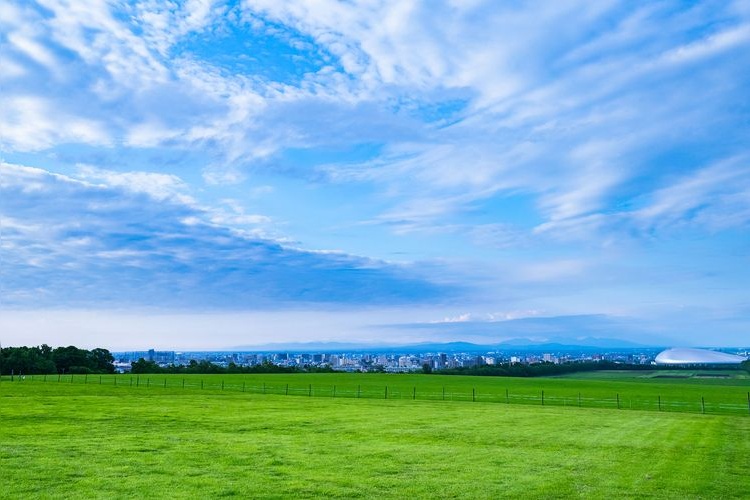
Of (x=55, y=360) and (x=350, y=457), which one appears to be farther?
(x=55, y=360)

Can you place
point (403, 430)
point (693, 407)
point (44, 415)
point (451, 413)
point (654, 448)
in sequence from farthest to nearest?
point (693, 407), point (451, 413), point (44, 415), point (403, 430), point (654, 448)

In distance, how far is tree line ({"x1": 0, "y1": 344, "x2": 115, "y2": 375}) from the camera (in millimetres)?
124938

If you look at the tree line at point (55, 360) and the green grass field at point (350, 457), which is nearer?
the green grass field at point (350, 457)

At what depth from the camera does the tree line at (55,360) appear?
12494cm

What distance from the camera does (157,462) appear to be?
66.8 feet

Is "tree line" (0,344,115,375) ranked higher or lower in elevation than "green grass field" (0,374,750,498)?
higher

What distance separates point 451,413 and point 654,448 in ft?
62.6

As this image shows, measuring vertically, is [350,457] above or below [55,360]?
below

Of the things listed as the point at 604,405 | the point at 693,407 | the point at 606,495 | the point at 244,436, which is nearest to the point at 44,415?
the point at 244,436

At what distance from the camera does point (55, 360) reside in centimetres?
13875

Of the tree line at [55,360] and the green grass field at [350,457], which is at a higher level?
the tree line at [55,360]

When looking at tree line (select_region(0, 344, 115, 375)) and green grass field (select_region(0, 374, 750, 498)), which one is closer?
green grass field (select_region(0, 374, 750, 498))

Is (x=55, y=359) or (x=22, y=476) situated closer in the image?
(x=22, y=476)

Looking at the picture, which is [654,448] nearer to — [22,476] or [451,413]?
[451,413]
